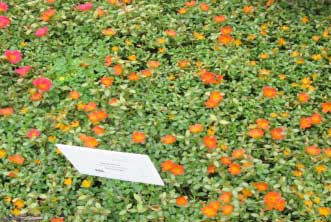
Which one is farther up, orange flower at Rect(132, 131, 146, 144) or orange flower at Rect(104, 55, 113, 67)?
orange flower at Rect(104, 55, 113, 67)

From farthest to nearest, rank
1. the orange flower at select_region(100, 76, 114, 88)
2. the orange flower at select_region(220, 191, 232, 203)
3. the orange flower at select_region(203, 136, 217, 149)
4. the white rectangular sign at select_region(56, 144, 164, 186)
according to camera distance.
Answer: the orange flower at select_region(100, 76, 114, 88) → the orange flower at select_region(203, 136, 217, 149) → the orange flower at select_region(220, 191, 232, 203) → the white rectangular sign at select_region(56, 144, 164, 186)

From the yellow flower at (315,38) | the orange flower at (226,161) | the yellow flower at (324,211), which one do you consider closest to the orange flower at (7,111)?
the orange flower at (226,161)

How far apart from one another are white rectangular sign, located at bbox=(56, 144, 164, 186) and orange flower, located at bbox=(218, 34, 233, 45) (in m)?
1.20

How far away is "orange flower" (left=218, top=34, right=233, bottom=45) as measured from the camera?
3104mm

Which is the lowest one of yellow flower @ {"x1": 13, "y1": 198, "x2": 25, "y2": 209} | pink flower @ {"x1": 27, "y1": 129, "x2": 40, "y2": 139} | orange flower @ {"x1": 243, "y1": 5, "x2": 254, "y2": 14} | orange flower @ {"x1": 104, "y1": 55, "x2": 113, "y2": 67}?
yellow flower @ {"x1": 13, "y1": 198, "x2": 25, "y2": 209}

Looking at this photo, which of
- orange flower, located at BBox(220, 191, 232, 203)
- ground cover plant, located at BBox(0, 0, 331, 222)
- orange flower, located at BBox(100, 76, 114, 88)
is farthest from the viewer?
orange flower, located at BBox(100, 76, 114, 88)

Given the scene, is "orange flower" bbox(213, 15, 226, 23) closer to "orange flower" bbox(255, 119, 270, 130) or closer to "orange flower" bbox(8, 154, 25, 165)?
"orange flower" bbox(255, 119, 270, 130)

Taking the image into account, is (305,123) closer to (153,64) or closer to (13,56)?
(153,64)

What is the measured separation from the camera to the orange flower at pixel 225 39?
310 centimetres

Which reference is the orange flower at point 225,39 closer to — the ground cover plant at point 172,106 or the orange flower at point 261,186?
the ground cover plant at point 172,106

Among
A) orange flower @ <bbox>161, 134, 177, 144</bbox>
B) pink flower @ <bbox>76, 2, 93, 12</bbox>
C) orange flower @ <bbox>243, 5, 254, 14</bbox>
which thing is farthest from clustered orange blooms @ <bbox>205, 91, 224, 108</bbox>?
pink flower @ <bbox>76, 2, 93, 12</bbox>

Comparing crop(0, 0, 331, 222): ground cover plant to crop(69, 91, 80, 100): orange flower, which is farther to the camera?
crop(69, 91, 80, 100): orange flower

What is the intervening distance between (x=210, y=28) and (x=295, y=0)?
0.70 m

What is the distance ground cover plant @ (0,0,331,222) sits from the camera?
7.69 feet
